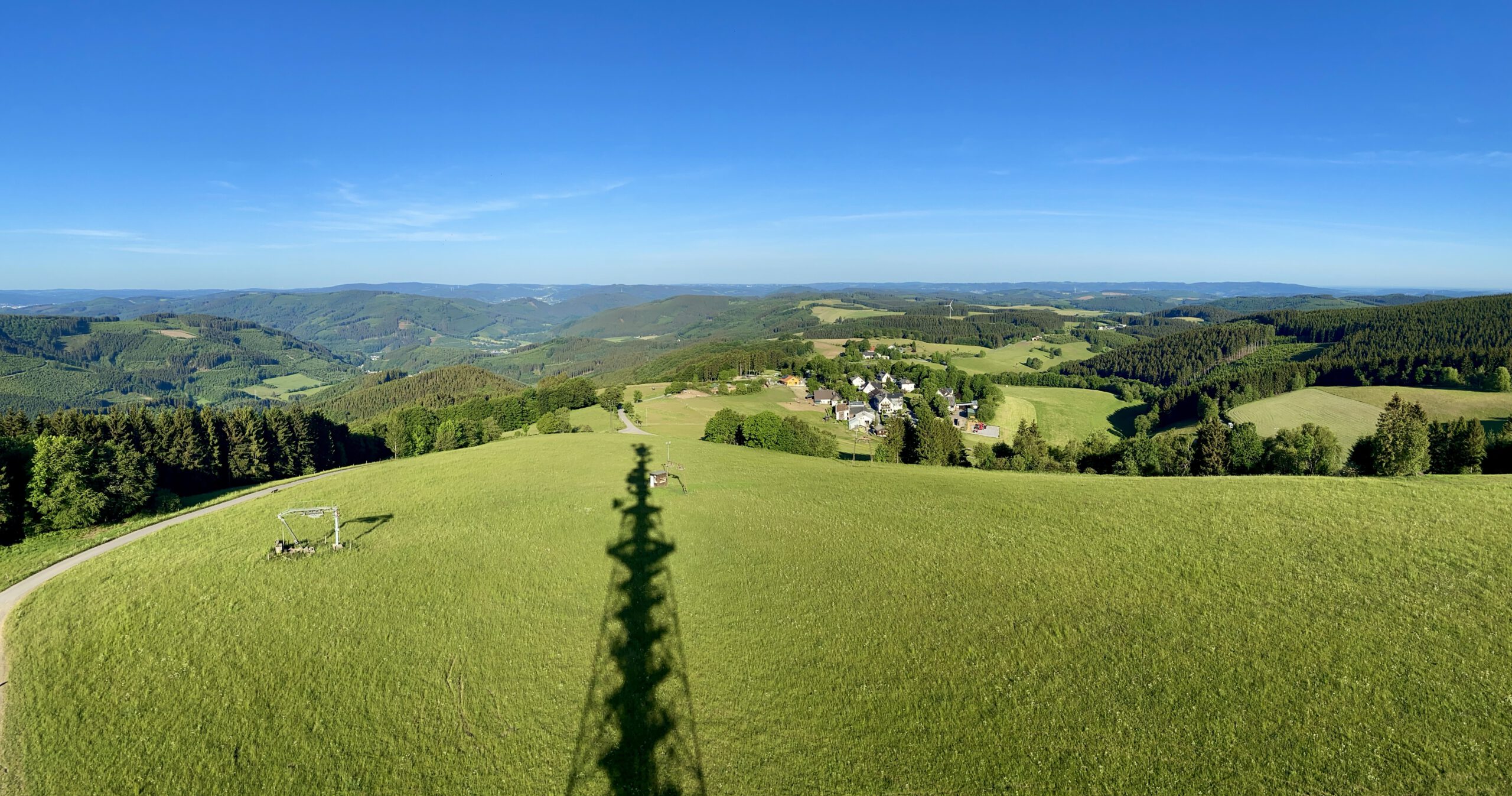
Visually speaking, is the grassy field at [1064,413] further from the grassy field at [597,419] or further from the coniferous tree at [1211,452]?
the grassy field at [597,419]

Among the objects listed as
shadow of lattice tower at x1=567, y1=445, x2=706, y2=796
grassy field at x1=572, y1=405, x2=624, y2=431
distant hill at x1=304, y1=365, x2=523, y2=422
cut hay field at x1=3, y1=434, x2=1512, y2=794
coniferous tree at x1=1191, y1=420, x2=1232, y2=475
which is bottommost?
distant hill at x1=304, y1=365, x2=523, y2=422

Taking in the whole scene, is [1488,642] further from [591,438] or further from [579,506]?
[591,438]

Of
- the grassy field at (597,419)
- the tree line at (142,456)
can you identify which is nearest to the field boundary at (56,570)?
the tree line at (142,456)

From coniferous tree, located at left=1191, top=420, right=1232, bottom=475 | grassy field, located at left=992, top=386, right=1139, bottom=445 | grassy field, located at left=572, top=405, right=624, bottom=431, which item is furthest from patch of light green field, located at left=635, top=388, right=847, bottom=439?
coniferous tree, located at left=1191, top=420, right=1232, bottom=475

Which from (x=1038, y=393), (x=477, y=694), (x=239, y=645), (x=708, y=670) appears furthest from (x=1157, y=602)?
(x=1038, y=393)

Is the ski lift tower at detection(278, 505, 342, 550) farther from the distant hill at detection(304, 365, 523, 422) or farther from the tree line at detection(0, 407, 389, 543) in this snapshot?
the distant hill at detection(304, 365, 523, 422)

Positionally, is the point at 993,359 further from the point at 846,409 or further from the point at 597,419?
the point at 597,419

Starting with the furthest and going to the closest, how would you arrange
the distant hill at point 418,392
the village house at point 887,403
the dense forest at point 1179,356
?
1. the dense forest at point 1179,356
2. the distant hill at point 418,392
3. the village house at point 887,403
